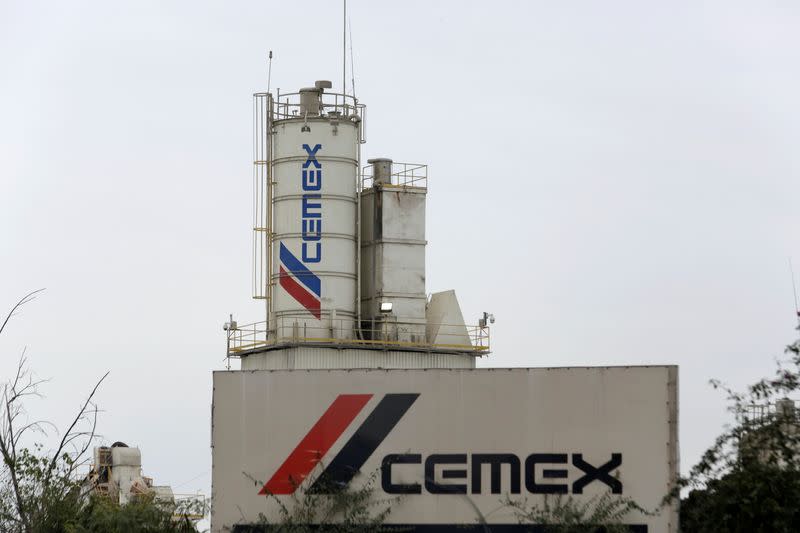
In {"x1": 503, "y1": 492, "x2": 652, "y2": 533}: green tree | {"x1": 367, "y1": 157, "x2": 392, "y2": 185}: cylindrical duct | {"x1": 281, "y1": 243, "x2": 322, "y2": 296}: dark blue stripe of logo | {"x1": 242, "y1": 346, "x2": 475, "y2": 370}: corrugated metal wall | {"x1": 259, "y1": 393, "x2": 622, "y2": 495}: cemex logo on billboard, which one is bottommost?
{"x1": 503, "y1": 492, "x2": 652, "y2": 533}: green tree

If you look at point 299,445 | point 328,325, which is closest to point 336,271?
→ point 328,325

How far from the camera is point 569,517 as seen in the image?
102ft

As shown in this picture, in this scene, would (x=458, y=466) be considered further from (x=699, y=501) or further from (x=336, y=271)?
(x=336, y=271)

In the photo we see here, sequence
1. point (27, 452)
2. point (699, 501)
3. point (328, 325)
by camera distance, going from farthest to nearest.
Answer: point (328, 325) < point (27, 452) < point (699, 501)

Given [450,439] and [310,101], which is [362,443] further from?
[310,101]

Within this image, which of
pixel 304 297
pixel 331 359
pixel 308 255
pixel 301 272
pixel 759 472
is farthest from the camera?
pixel 308 255

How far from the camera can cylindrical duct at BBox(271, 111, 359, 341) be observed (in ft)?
Answer: 183

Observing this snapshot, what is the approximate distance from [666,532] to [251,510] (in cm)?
778

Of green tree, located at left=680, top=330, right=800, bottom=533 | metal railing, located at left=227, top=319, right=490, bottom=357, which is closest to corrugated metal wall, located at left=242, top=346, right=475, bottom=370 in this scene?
metal railing, located at left=227, top=319, right=490, bottom=357

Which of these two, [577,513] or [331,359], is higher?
[331,359]

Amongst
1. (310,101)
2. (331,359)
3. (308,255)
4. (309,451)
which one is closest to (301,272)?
(308,255)

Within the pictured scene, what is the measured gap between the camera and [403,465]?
31875 millimetres

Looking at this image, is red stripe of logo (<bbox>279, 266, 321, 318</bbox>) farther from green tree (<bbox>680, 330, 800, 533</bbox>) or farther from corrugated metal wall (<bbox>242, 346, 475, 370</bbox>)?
green tree (<bbox>680, 330, 800, 533</bbox>)

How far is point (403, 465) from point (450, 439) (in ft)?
3.33
